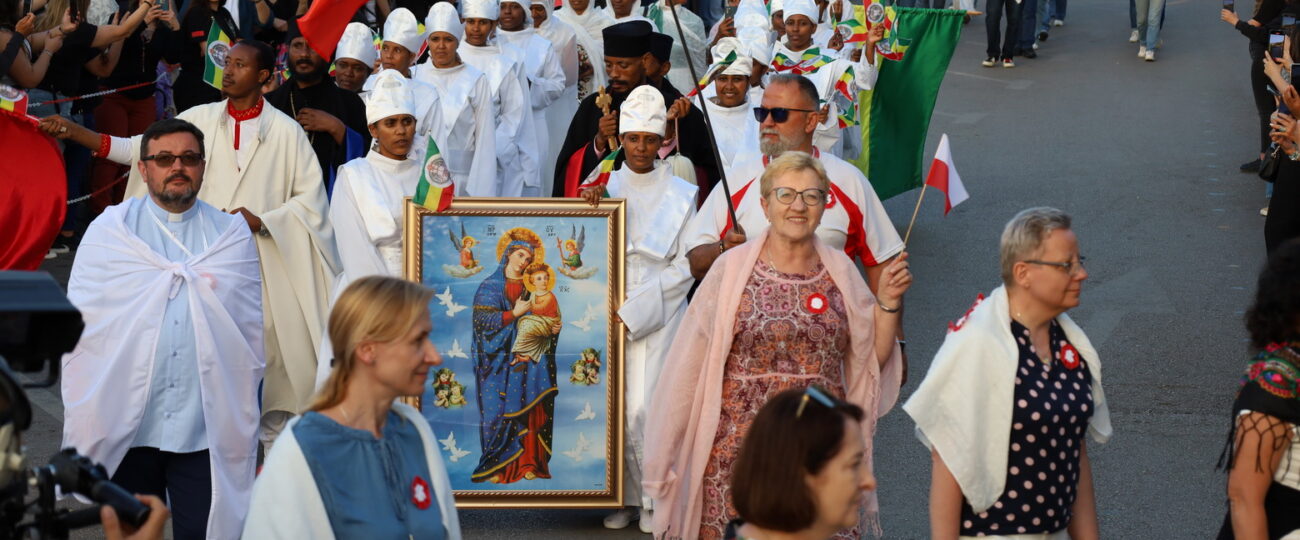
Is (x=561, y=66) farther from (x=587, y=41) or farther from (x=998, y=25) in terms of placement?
(x=998, y=25)

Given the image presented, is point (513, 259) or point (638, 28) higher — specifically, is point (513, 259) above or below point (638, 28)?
below

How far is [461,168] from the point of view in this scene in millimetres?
10617

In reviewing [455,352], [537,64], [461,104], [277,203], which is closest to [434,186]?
[455,352]

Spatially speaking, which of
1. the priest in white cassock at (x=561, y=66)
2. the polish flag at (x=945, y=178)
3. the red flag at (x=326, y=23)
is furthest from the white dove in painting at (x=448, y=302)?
the priest in white cassock at (x=561, y=66)

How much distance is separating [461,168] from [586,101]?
4.15ft

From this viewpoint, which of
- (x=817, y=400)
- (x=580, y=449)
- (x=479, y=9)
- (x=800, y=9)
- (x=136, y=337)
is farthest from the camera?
(x=800, y=9)

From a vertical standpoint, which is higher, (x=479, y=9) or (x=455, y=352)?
(x=479, y=9)

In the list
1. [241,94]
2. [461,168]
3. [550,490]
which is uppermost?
[241,94]

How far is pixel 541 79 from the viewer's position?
12.2m

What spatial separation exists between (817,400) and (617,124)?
17.4ft

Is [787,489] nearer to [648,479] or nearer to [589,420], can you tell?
[648,479]

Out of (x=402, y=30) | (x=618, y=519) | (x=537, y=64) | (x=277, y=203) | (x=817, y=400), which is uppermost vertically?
A: (x=402, y=30)

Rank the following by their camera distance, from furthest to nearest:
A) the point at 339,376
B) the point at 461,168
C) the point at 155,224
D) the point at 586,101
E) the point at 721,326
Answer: the point at 461,168, the point at 586,101, the point at 155,224, the point at 721,326, the point at 339,376

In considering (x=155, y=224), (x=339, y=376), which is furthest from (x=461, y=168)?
(x=339, y=376)
